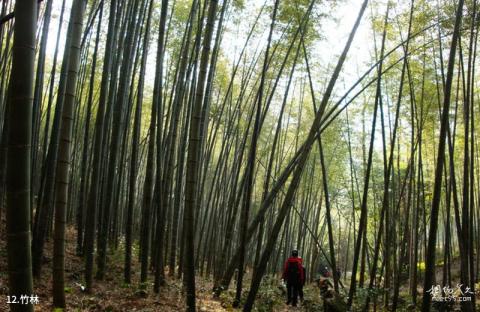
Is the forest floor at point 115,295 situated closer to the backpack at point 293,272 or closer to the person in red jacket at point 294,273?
the person in red jacket at point 294,273

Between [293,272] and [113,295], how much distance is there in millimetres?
2872

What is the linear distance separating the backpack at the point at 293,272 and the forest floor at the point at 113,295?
16.0 inches

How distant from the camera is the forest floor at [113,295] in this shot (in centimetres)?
351

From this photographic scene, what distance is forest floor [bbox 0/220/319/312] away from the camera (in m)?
3.51

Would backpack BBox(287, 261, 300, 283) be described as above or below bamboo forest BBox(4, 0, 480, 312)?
below

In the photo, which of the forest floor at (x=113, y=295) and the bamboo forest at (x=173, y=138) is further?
the forest floor at (x=113, y=295)

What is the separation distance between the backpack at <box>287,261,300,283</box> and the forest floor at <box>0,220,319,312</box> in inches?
16.0

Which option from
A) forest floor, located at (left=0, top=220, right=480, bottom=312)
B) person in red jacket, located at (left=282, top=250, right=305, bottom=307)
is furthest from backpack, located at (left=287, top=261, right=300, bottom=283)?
forest floor, located at (left=0, top=220, right=480, bottom=312)

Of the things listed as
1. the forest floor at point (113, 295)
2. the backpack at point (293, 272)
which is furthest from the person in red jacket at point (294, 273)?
the forest floor at point (113, 295)

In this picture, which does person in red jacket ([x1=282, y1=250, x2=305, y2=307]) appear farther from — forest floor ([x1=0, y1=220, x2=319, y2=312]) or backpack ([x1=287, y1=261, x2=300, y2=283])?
forest floor ([x1=0, y1=220, x2=319, y2=312])

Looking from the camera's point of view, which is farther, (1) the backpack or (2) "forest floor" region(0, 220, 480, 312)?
(1) the backpack

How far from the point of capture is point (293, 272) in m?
5.95

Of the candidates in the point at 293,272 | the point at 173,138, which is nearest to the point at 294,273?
the point at 293,272

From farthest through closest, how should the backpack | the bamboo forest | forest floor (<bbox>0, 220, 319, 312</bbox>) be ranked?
1. the backpack
2. forest floor (<bbox>0, 220, 319, 312</bbox>)
3. the bamboo forest
